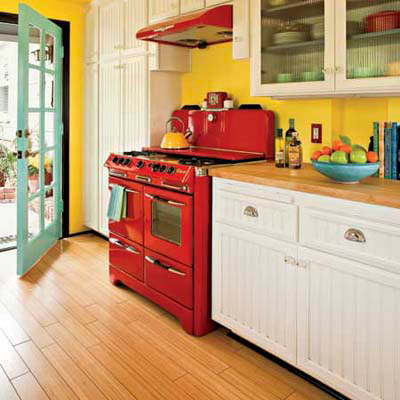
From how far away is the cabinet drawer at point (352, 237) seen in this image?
5.40ft

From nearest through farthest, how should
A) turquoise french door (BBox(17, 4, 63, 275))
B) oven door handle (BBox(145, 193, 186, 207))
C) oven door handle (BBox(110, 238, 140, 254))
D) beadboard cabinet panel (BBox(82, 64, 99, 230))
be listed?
1. oven door handle (BBox(145, 193, 186, 207))
2. oven door handle (BBox(110, 238, 140, 254))
3. turquoise french door (BBox(17, 4, 63, 275))
4. beadboard cabinet panel (BBox(82, 64, 99, 230))

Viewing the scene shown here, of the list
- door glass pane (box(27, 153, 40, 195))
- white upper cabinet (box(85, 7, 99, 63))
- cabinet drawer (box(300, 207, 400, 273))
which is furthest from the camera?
white upper cabinet (box(85, 7, 99, 63))

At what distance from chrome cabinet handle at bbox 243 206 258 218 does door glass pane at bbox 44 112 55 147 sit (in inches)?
95.8

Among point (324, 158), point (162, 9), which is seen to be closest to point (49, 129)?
point (162, 9)

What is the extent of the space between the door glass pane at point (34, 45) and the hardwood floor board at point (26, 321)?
1876 millimetres

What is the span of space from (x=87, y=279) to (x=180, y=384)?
1576 millimetres

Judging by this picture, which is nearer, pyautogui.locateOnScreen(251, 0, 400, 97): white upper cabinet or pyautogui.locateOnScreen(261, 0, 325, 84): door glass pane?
pyautogui.locateOnScreen(251, 0, 400, 97): white upper cabinet

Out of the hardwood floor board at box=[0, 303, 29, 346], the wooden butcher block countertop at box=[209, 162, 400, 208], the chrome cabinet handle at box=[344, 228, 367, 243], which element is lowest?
the hardwood floor board at box=[0, 303, 29, 346]

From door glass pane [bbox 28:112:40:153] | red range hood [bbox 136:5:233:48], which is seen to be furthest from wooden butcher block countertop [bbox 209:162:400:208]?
door glass pane [bbox 28:112:40:153]

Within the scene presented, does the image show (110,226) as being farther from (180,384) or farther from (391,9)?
(391,9)

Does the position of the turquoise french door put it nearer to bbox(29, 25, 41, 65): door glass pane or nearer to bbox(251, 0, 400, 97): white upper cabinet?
bbox(29, 25, 41, 65): door glass pane

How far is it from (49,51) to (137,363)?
296 cm

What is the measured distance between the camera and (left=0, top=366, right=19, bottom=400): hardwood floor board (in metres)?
1.97

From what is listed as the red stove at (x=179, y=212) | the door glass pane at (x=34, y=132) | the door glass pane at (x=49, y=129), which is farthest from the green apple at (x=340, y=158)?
the door glass pane at (x=49, y=129)
